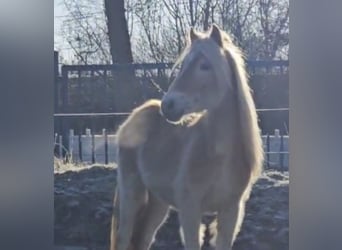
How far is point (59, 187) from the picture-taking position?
6.86 feet

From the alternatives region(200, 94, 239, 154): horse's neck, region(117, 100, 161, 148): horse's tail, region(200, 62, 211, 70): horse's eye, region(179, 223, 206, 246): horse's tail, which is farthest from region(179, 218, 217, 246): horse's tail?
region(200, 62, 211, 70): horse's eye

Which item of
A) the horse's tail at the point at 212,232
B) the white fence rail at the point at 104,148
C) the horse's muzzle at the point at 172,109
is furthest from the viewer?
the white fence rail at the point at 104,148

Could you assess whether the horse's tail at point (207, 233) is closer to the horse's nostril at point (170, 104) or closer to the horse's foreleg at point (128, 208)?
the horse's foreleg at point (128, 208)

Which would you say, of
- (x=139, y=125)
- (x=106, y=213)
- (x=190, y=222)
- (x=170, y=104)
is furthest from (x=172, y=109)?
(x=106, y=213)

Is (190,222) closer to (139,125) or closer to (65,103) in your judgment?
(139,125)

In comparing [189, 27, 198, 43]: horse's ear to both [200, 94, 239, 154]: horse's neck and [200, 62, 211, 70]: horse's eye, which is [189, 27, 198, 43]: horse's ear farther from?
[200, 94, 239, 154]: horse's neck

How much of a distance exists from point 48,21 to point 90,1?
0.57ft

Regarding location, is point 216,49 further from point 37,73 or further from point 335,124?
point 37,73

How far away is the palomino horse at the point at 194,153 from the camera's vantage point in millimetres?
1866

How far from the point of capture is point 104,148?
210cm

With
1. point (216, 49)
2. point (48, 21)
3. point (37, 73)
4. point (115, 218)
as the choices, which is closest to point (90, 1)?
point (48, 21)

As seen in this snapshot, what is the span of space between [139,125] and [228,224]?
421mm

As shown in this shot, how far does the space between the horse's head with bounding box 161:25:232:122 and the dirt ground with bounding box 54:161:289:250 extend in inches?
12.7

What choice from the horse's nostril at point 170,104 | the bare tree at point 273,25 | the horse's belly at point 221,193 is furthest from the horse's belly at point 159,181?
the bare tree at point 273,25
